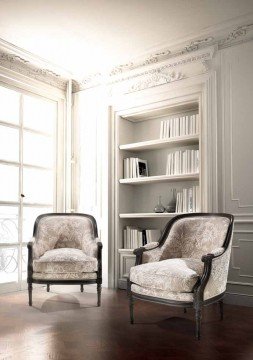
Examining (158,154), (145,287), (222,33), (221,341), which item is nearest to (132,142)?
(158,154)

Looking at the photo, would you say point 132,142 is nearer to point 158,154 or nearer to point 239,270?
point 158,154

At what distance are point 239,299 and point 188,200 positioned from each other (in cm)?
115

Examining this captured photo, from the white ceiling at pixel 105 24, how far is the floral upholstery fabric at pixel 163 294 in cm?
252

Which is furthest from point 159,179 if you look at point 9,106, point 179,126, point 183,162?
point 9,106

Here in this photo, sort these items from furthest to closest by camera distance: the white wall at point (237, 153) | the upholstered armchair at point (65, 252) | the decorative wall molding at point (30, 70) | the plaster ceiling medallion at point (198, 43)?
the decorative wall molding at point (30, 70)
the plaster ceiling medallion at point (198, 43)
the white wall at point (237, 153)
the upholstered armchair at point (65, 252)

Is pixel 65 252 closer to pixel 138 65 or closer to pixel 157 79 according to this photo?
pixel 157 79

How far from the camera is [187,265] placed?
2.95 m

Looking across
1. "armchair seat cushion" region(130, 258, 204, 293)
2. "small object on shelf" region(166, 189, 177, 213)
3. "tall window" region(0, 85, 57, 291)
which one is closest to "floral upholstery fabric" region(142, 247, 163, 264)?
"armchair seat cushion" region(130, 258, 204, 293)

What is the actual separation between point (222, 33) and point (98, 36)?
4.32 feet

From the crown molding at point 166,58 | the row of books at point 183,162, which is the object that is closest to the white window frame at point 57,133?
the crown molding at point 166,58

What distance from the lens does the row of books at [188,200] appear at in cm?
417

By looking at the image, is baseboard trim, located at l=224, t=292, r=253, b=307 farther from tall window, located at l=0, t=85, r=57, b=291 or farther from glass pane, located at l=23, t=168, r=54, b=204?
glass pane, located at l=23, t=168, r=54, b=204

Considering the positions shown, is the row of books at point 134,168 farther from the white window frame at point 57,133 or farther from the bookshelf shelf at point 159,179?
the white window frame at point 57,133

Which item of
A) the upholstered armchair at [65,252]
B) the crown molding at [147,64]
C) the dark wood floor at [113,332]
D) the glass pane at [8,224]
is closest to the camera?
the dark wood floor at [113,332]
